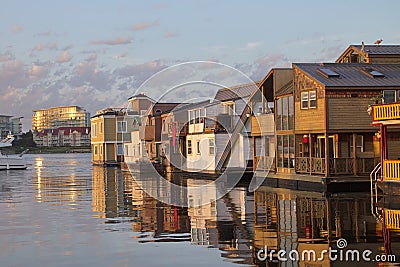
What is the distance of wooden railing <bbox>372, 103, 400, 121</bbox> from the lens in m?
27.8

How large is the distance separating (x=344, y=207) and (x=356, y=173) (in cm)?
820

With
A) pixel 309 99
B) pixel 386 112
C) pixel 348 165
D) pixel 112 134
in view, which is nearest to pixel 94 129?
pixel 112 134

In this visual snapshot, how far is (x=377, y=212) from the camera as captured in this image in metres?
21.7

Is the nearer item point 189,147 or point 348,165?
point 348,165

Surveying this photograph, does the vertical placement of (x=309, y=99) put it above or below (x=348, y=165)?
above

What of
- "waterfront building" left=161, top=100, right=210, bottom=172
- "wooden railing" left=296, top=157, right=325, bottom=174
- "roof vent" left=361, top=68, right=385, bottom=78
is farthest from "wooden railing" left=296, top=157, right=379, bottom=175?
"waterfront building" left=161, top=100, right=210, bottom=172

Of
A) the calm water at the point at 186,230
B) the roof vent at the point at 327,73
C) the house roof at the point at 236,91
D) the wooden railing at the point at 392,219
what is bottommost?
the calm water at the point at 186,230

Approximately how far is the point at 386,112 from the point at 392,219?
963cm

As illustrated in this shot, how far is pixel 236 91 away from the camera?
56.0 m

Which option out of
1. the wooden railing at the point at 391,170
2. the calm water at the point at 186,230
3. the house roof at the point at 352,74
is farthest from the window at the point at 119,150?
the wooden railing at the point at 391,170

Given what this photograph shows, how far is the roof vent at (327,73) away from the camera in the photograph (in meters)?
33.5

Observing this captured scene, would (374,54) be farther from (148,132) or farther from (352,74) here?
(148,132)

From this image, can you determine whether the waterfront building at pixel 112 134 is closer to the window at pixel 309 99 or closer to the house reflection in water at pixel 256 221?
the window at pixel 309 99

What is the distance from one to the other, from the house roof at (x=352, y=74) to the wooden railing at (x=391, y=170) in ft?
19.4
